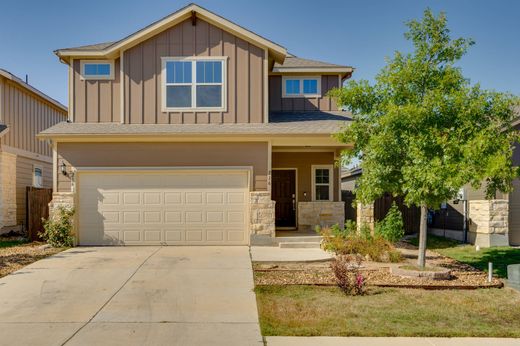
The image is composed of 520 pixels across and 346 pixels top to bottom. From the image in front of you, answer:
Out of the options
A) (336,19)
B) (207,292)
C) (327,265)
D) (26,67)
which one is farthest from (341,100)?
(26,67)

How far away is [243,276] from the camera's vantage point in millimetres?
8719

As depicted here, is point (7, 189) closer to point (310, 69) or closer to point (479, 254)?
point (310, 69)

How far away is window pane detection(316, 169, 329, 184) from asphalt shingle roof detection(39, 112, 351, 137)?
257 cm

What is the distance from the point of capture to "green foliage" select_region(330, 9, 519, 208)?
798 centimetres

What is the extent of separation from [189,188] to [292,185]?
182 inches

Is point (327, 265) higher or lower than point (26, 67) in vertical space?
lower

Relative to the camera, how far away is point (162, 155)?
41.7 ft

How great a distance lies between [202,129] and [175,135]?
0.84 metres

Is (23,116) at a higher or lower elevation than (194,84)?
lower

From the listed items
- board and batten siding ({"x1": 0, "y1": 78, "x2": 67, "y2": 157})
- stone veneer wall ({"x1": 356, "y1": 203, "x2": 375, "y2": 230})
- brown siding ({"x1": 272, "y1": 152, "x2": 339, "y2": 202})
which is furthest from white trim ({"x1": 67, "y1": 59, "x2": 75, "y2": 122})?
stone veneer wall ({"x1": 356, "y1": 203, "x2": 375, "y2": 230})

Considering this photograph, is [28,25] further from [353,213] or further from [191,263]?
[353,213]

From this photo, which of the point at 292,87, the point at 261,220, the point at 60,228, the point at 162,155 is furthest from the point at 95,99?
the point at 292,87

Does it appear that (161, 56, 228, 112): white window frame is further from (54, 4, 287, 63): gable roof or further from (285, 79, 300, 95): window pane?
(285, 79, 300, 95): window pane

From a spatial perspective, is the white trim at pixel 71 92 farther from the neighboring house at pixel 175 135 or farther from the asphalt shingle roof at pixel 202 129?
the asphalt shingle roof at pixel 202 129
